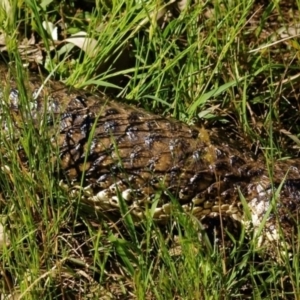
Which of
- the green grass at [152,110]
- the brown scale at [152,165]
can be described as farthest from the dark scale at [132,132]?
the green grass at [152,110]

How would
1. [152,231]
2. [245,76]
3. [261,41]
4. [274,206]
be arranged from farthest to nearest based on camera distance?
[261,41], [245,76], [152,231], [274,206]

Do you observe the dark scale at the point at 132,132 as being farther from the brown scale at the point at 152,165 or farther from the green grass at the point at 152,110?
the green grass at the point at 152,110

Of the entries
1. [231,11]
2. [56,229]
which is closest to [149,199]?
[56,229]

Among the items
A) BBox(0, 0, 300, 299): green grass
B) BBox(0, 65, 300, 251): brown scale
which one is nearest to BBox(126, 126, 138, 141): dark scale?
Answer: BBox(0, 65, 300, 251): brown scale

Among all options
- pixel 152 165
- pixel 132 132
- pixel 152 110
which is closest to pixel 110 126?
pixel 132 132

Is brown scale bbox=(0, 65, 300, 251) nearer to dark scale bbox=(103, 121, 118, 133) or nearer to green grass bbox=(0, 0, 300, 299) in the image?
dark scale bbox=(103, 121, 118, 133)

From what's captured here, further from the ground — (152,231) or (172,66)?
(172,66)

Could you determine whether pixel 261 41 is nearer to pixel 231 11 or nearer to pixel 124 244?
pixel 231 11
